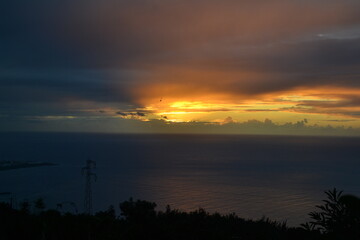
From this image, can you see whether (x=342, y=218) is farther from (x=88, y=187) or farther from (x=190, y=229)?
(x=88, y=187)

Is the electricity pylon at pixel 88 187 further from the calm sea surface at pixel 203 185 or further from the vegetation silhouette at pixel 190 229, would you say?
the vegetation silhouette at pixel 190 229

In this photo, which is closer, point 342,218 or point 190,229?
point 342,218

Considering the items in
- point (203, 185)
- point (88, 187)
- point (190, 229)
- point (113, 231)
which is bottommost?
point (203, 185)

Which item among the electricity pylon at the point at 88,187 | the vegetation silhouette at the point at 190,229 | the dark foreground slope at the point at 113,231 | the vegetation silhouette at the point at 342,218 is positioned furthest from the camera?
the electricity pylon at the point at 88,187

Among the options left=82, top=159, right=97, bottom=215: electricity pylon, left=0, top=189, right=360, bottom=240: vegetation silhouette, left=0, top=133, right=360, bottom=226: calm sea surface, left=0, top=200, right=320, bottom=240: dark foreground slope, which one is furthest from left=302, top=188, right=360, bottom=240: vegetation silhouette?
left=0, top=133, right=360, bottom=226: calm sea surface

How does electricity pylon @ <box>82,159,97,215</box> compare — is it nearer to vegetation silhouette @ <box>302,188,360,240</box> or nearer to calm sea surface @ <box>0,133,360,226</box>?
calm sea surface @ <box>0,133,360,226</box>

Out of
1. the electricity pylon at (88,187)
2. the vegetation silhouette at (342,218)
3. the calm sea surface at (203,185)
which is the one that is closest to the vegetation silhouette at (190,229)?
the vegetation silhouette at (342,218)

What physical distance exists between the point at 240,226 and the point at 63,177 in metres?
57.0

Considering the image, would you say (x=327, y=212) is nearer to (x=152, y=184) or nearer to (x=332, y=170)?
(x=152, y=184)

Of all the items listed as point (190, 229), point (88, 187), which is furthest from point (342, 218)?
point (88, 187)

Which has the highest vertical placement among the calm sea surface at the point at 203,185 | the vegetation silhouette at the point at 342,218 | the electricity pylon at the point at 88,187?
the vegetation silhouette at the point at 342,218

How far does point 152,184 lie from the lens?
58438 mm

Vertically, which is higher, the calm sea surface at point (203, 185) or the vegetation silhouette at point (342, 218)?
the vegetation silhouette at point (342, 218)

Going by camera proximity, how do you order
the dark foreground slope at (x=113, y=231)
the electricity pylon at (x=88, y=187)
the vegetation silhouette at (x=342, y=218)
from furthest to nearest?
1. the electricity pylon at (x=88, y=187)
2. the dark foreground slope at (x=113, y=231)
3. the vegetation silhouette at (x=342, y=218)
